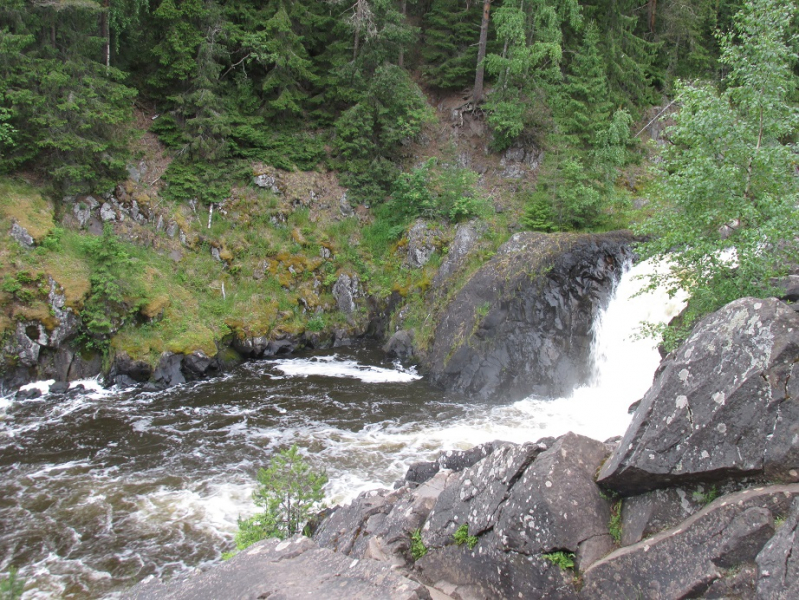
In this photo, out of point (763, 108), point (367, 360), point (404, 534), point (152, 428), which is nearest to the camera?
point (404, 534)

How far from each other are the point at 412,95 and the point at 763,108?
15341 millimetres

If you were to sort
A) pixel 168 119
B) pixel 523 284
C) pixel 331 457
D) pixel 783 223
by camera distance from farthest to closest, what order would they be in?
pixel 168 119 → pixel 523 284 → pixel 331 457 → pixel 783 223

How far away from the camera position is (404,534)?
20.0 ft

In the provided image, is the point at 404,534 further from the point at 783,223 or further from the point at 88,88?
the point at 88,88

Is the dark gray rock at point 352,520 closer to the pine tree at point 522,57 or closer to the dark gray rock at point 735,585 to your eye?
the dark gray rock at point 735,585

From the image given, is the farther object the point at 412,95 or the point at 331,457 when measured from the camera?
the point at 412,95

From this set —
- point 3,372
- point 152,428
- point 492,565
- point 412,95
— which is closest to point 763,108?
point 492,565

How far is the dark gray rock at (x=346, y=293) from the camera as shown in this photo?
61.7 feet

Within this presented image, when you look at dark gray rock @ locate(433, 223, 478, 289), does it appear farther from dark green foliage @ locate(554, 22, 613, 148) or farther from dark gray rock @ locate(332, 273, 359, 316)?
dark green foliage @ locate(554, 22, 613, 148)

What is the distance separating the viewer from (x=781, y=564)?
3.75 meters

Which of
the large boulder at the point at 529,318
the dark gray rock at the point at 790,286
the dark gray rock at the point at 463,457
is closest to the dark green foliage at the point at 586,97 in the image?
the large boulder at the point at 529,318

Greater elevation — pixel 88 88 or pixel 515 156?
pixel 88 88

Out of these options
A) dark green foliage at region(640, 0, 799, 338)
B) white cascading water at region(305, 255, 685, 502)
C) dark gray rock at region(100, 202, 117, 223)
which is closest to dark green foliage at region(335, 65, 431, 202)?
dark gray rock at region(100, 202, 117, 223)

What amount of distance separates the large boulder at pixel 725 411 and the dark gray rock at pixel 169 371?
1284cm
